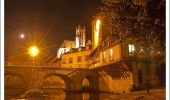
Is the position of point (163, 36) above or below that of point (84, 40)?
below

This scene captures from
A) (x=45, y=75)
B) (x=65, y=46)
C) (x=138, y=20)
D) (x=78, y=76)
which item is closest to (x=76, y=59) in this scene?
(x=78, y=76)

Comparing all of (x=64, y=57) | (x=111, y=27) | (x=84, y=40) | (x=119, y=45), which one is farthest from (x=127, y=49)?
(x=84, y=40)

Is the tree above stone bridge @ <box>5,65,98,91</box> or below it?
above

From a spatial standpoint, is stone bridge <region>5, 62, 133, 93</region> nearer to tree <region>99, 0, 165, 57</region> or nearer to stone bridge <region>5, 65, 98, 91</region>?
stone bridge <region>5, 65, 98, 91</region>

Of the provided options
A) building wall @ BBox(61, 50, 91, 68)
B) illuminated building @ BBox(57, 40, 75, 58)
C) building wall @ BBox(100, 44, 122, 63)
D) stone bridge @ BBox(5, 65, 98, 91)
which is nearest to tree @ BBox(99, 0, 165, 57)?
building wall @ BBox(100, 44, 122, 63)

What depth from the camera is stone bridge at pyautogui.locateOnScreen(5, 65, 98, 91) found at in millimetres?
21922

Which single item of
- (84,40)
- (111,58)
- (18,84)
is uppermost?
(84,40)

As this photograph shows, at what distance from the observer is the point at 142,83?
15328 millimetres

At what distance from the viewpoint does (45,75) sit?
76.6 ft

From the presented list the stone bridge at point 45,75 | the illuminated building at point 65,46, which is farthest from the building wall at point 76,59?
the illuminated building at point 65,46

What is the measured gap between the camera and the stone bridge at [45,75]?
21922 millimetres

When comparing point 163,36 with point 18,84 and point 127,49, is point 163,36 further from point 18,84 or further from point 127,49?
point 18,84

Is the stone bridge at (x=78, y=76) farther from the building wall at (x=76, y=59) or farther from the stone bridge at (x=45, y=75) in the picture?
the building wall at (x=76, y=59)

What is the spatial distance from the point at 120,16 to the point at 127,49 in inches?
396
